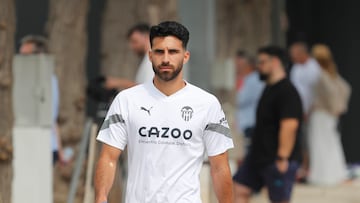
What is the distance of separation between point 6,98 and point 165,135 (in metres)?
2.83

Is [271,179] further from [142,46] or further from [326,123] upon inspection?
[326,123]

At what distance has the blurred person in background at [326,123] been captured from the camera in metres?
16.2

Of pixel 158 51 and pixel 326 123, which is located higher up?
pixel 158 51

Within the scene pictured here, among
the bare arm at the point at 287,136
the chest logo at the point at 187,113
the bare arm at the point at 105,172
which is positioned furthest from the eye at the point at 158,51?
the bare arm at the point at 287,136

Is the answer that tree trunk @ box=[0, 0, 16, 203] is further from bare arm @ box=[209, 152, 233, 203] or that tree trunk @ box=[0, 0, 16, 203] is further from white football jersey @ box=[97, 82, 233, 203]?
bare arm @ box=[209, 152, 233, 203]

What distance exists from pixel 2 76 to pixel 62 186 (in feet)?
14.5

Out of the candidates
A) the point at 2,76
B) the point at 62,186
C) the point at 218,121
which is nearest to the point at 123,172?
the point at 62,186

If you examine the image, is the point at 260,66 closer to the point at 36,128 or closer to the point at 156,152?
the point at 36,128

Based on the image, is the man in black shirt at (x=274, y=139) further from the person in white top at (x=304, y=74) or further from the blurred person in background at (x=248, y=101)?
the person in white top at (x=304, y=74)

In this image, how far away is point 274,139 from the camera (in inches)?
407

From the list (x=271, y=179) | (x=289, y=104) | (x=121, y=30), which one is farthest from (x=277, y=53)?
(x=121, y=30)

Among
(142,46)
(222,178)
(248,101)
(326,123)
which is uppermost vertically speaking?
(142,46)

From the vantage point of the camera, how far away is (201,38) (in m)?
11.5

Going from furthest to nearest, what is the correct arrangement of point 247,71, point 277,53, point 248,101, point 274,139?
point 247,71, point 248,101, point 277,53, point 274,139
